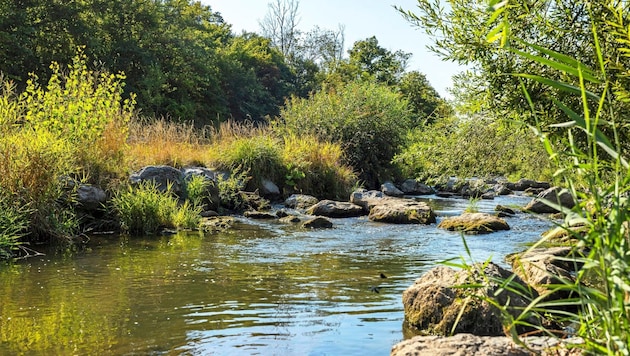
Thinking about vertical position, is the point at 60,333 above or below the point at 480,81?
below

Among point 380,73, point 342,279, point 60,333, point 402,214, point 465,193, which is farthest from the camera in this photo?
point 380,73

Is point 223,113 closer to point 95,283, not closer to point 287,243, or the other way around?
point 287,243

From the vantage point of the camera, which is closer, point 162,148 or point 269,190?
point 162,148

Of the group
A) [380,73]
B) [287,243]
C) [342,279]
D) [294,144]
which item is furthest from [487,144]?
[380,73]

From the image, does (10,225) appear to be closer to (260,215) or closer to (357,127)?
(260,215)

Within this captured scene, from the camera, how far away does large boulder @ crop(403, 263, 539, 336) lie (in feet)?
16.2

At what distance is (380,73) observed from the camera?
4916 centimetres

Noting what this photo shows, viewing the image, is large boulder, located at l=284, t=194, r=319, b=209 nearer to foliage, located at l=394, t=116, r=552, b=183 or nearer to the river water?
the river water

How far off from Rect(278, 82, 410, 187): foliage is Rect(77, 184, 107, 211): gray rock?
432 inches

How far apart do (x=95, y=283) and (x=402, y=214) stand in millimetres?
7999

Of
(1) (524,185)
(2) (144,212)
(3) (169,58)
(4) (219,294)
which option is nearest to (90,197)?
(2) (144,212)

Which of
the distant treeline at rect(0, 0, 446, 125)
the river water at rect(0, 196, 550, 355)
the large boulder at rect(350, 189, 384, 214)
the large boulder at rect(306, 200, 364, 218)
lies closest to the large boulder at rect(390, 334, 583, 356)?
the river water at rect(0, 196, 550, 355)

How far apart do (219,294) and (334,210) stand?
26.7ft

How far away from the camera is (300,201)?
16000mm
